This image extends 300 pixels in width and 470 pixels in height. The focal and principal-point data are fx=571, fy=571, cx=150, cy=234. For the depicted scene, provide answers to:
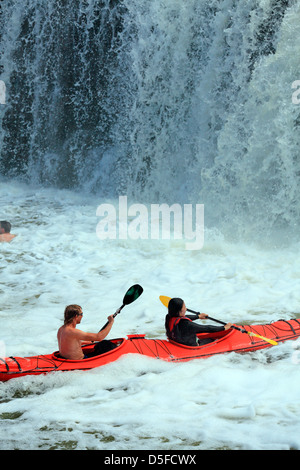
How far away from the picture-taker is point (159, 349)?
200 inches

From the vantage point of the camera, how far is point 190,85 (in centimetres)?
1167

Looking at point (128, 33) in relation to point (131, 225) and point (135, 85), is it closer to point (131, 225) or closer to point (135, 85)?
point (135, 85)

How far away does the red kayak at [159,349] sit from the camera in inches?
188

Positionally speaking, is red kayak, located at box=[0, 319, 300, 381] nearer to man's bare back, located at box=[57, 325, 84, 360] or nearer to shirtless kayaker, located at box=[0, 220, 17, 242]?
man's bare back, located at box=[57, 325, 84, 360]

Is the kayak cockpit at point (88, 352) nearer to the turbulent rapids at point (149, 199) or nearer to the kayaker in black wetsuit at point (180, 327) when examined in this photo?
the turbulent rapids at point (149, 199)

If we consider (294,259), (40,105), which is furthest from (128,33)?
(294,259)

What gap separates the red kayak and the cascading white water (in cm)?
409

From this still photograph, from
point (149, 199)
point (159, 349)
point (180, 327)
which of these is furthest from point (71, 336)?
point (149, 199)

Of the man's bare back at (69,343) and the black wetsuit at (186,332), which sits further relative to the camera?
the black wetsuit at (186,332)

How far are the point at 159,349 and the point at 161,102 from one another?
810 centimetres

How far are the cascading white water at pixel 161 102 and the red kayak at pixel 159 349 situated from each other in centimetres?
409

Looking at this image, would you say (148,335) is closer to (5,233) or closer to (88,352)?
(88,352)

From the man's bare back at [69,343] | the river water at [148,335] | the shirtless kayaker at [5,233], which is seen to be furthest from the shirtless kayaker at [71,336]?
the shirtless kayaker at [5,233]

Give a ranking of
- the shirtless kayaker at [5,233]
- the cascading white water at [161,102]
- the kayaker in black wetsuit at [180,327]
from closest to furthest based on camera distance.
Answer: the kayaker in black wetsuit at [180,327], the cascading white water at [161,102], the shirtless kayaker at [5,233]
